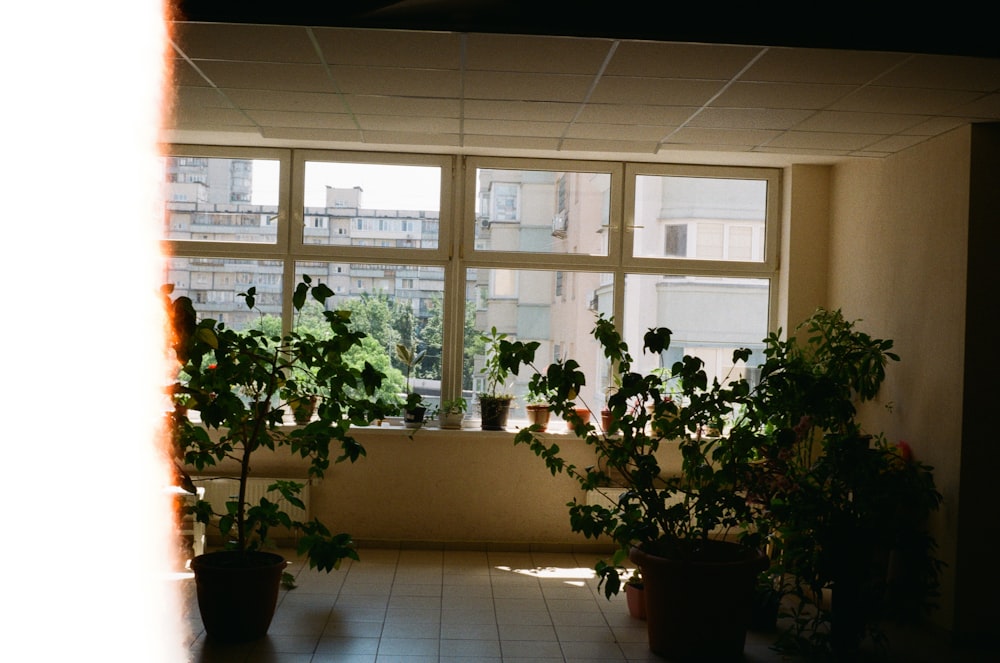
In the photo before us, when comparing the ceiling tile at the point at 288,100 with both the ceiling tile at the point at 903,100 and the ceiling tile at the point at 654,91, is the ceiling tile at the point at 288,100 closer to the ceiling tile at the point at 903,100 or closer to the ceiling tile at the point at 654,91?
the ceiling tile at the point at 654,91

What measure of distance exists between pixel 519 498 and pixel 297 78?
324cm

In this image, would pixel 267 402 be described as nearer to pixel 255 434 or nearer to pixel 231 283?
pixel 255 434

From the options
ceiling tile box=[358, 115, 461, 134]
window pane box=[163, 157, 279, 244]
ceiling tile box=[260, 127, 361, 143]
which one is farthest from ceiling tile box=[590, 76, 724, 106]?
window pane box=[163, 157, 279, 244]

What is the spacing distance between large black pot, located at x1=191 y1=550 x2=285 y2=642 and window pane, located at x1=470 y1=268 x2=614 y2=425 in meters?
2.47

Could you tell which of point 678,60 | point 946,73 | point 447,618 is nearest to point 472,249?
point 447,618

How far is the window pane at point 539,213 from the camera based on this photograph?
637 cm

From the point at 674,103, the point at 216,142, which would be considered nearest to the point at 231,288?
the point at 216,142

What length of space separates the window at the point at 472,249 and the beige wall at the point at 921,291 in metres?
0.95

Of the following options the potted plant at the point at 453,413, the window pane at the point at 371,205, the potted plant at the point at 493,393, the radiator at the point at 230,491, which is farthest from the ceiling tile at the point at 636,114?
the radiator at the point at 230,491

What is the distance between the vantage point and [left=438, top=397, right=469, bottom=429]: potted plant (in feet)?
20.4

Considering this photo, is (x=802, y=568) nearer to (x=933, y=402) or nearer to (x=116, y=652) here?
(x=933, y=402)

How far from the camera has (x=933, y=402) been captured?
474 cm

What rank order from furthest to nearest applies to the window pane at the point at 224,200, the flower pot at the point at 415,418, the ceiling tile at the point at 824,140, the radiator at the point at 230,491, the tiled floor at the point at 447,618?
the window pane at the point at 224,200, the flower pot at the point at 415,418, the radiator at the point at 230,491, the ceiling tile at the point at 824,140, the tiled floor at the point at 447,618

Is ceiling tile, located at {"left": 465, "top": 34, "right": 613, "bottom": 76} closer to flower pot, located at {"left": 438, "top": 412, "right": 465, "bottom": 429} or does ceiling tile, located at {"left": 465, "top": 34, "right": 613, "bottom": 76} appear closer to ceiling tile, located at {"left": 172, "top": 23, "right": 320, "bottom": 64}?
ceiling tile, located at {"left": 172, "top": 23, "right": 320, "bottom": 64}
